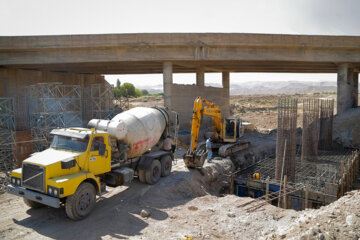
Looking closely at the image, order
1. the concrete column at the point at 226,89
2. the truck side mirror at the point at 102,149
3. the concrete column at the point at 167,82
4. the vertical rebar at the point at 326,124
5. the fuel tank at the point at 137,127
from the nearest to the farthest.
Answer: the truck side mirror at the point at 102,149 → the fuel tank at the point at 137,127 → the vertical rebar at the point at 326,124 → the concrete column at the point at 167,82 → the concrete column at the point at 226,89

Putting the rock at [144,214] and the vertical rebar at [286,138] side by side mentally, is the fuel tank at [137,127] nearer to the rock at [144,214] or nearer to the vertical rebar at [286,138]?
the rock at [144,214]

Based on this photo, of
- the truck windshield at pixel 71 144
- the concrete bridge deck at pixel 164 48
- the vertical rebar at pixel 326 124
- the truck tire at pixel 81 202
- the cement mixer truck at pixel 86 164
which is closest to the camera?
the cement mixer truck at pixel 86 164

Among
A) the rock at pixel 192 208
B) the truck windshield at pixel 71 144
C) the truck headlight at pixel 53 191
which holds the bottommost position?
the rock at pixel 192 208

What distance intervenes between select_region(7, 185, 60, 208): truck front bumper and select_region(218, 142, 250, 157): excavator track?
11691 millimetres

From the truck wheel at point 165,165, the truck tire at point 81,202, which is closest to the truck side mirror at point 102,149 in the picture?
the truck tire at point 81,202

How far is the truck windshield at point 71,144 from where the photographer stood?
338 inches

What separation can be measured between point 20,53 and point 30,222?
54.4 feet

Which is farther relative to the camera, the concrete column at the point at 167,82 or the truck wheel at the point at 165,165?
the concrete column at the point at 167,82

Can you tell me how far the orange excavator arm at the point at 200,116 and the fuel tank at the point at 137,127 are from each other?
6.81 ft

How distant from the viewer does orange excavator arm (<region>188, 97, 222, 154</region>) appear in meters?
14.3

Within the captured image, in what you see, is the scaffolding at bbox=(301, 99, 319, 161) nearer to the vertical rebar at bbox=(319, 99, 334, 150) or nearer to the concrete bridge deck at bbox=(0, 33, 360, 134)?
the vertical rebar at bbox=(319, 99, 334, 150)

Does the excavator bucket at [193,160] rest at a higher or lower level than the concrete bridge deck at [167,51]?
lower

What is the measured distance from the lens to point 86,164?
8539 mm

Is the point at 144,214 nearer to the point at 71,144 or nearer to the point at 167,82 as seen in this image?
the point at 71,144
